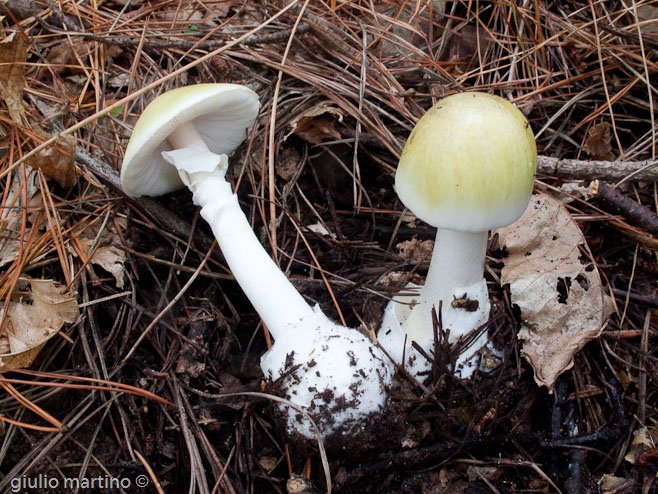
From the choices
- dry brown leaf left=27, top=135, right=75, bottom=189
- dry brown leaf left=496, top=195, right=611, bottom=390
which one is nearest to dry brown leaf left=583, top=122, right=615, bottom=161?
dry brown leaf left=496, top=195, right=611, bottom=390

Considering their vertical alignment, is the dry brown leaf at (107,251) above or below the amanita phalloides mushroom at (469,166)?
below

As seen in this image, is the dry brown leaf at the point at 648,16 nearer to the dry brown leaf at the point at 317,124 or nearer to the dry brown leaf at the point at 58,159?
the dry brown leaf at the point at 317,124

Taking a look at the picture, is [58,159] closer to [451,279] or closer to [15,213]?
[15,213]

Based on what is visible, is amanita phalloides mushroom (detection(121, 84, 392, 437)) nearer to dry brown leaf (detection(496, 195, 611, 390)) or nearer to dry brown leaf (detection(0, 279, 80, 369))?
dry brown leaf (detection(0, 279, 80, 369))

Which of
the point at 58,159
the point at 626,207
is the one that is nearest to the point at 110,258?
the point at 58,159

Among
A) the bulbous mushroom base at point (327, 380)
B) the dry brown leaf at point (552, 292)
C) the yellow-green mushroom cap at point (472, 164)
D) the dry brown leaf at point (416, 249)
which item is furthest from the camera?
the dry brown leaf at point (416, 249)

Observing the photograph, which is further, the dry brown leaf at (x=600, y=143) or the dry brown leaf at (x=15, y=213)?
the dry brown leaf at (x=600, y=143)

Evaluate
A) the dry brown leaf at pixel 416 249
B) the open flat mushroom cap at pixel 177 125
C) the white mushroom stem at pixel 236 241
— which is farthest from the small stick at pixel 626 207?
the open flat mushroom cap at pixel 177 125
